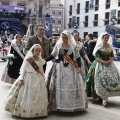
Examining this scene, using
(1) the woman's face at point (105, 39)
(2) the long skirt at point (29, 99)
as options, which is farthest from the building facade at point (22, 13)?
(2) the long skirt at point (29, 99)

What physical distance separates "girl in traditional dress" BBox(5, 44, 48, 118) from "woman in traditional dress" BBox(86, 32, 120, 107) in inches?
52.0

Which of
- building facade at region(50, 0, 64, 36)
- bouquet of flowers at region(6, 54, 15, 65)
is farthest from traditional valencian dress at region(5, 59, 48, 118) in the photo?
building facade at region(50, 0, 64, 36)

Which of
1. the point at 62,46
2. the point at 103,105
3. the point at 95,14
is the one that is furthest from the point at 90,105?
the point at 95,14

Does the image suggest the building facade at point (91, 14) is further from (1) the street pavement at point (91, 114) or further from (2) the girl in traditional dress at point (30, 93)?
(2) the girl in traditional dress at point (30, 93)

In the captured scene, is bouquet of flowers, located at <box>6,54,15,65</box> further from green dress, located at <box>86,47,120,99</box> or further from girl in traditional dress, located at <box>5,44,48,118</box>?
girl in traditional dress, located at <box>5,44,48,118</box>

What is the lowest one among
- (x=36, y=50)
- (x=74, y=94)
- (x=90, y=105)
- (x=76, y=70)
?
(x=90, y=105)

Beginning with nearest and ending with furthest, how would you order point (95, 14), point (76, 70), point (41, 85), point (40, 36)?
point (41, 85) < point (76, 70) < point (40, 36) < point (95, 14)

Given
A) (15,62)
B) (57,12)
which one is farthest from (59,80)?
(57,12)

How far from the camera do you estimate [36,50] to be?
4.93m

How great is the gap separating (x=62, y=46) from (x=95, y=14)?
3234cm

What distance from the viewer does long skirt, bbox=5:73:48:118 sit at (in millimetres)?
4750

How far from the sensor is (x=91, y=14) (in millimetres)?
37375

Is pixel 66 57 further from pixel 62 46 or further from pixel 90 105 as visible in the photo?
pixel 90 105

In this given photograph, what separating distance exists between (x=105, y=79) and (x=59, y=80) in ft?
3.57
